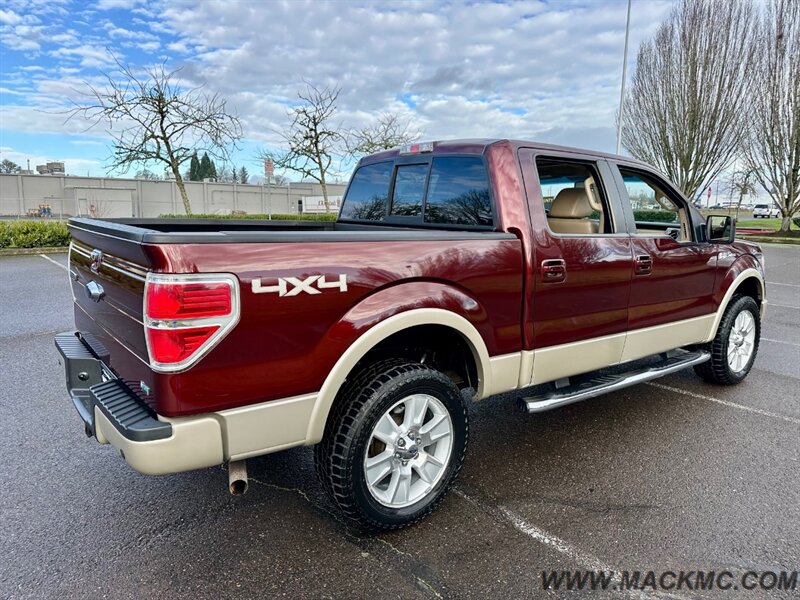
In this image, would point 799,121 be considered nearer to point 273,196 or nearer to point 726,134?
point 726,134

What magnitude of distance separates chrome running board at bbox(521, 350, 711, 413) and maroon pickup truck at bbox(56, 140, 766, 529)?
18 millimetres

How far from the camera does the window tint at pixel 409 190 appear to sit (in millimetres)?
3691

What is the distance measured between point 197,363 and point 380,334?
82 centimetres

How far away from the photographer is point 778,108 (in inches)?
952

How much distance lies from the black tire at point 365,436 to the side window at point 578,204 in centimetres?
159

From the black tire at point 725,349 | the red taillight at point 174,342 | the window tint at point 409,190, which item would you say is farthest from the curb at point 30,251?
the black tire at point 725,349

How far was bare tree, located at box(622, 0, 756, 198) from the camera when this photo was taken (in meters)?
24.4

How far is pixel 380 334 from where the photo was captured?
2.53m

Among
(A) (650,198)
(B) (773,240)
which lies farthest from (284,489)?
(B) (773,240)

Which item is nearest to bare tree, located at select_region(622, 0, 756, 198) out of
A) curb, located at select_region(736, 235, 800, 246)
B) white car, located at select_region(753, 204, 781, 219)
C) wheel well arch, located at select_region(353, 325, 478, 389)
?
curb, located at select_region(736, 235, 800, 246)

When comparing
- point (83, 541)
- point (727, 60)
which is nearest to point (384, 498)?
point (83, 541)

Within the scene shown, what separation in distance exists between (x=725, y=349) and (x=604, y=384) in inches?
74.5

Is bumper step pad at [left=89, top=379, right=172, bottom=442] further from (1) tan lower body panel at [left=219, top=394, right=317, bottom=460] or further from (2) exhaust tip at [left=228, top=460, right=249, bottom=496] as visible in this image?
(2) exhaust tip at [left=228, top=460, right=249, bottom=496]

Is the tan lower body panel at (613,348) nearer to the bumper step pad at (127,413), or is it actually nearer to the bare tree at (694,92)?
the bumper step pad at (127,413)
